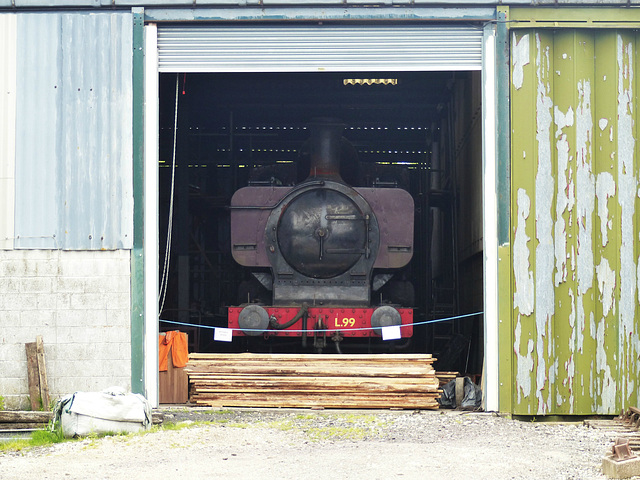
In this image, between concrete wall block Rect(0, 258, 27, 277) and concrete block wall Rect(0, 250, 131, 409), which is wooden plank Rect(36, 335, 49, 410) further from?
concrete wall block Rect(0, 258, 27, 277)

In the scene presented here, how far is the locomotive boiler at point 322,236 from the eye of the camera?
1231cm

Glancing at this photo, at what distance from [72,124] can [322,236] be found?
466cm

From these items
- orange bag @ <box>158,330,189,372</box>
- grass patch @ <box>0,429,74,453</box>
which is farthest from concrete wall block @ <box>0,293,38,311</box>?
grass patch @ <box>0,429,74,453</box>

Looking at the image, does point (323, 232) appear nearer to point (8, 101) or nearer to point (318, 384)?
point (318, 384)

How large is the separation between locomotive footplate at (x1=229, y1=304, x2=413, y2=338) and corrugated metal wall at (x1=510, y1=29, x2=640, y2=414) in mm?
2899

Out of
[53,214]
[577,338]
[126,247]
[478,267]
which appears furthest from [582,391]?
[53,214]

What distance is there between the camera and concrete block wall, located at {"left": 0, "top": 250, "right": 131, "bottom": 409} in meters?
8.39

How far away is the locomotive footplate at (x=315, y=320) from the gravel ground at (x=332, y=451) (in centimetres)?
279

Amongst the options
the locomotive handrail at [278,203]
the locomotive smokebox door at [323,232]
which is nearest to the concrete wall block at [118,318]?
the locomotive smokebox door at [323,232]

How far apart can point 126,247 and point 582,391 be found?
4803 millimetres

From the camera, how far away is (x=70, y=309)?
844cm

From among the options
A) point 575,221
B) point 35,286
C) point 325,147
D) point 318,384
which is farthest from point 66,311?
point 325,147

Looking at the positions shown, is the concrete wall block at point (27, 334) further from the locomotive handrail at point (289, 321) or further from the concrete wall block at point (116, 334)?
the locomotive handrail at point (289, 321)

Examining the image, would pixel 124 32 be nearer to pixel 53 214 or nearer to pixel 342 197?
pixel 53 214
